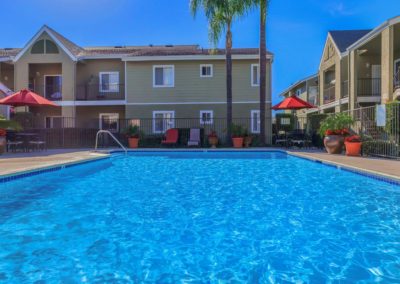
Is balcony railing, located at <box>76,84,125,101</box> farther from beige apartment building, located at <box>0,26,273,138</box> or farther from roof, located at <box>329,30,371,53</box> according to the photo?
roof, located at <box>329,30,371,53</box>

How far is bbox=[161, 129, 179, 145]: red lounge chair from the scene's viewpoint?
17734mm

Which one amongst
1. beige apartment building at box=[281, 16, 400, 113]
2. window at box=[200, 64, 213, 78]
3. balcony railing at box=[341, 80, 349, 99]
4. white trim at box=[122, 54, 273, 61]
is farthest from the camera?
balcony railing at box=[341, 80, 349, 99]

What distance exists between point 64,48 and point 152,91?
6.09 meters

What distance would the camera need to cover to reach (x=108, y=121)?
72.5 ft

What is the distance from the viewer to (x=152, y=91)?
20.7 meters

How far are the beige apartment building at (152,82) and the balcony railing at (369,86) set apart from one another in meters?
5.57

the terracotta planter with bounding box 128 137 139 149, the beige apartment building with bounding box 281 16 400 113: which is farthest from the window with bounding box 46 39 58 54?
the beige apartment building with bounding box 281 16 400 113

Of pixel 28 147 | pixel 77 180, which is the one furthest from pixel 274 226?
pixel 28 147

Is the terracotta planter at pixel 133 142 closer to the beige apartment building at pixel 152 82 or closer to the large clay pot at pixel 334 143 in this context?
the beige apartment building at pixel 152 82

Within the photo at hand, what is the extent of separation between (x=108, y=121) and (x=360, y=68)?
1639 cm

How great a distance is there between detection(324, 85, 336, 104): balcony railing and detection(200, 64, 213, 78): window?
400 inches

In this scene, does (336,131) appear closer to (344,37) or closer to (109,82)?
(344,37)

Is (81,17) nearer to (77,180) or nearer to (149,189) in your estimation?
(77,180)

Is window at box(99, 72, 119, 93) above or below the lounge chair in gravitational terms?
above
